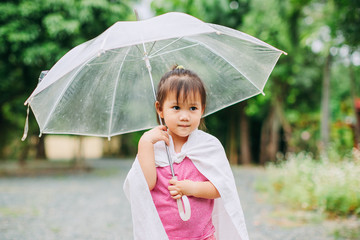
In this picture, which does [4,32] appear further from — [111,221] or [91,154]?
[91,154]

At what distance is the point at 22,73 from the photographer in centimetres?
1183

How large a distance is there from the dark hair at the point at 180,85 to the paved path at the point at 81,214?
3.40 meters

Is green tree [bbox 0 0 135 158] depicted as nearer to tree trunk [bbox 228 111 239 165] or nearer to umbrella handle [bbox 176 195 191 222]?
tree trunk [bbox 228 111 239 165]

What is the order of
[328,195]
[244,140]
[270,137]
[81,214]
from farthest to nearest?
[244,140] < [270,137] < [81,214] < [328,195]

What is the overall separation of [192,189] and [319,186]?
15.6 feet

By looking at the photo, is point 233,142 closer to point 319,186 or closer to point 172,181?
point 319,186

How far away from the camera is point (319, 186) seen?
5.91 m

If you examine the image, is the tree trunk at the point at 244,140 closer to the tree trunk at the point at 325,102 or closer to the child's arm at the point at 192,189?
the tree trunk at the point at 325,102

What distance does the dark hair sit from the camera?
1.80m

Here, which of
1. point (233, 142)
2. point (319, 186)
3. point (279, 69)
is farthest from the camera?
point (233, 142)

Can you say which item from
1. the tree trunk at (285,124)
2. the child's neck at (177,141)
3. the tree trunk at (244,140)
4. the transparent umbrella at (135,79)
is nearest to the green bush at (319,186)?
the transparent umbrella at (135,79)

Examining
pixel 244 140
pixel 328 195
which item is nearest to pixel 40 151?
pixel 244 140

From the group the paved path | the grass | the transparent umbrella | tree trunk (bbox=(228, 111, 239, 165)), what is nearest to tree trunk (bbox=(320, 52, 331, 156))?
the grass

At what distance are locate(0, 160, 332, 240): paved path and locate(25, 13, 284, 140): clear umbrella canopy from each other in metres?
2.78
